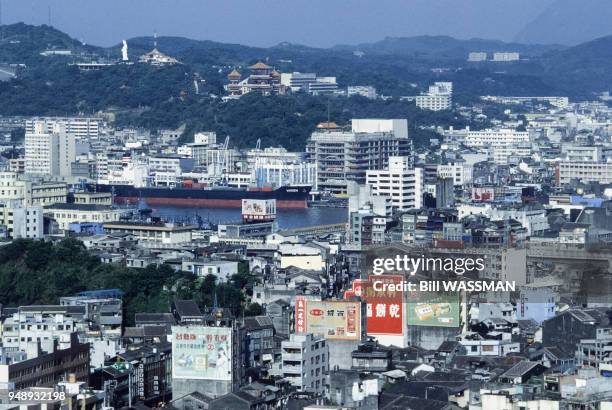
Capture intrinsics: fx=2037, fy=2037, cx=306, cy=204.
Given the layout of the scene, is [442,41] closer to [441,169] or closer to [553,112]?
[553,112]

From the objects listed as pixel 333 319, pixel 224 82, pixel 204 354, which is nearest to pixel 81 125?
pixel 224 82

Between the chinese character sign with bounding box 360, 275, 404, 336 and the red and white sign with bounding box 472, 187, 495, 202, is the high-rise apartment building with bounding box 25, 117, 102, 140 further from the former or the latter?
the chinese character sign with bounding box 360, 275, 404, 336

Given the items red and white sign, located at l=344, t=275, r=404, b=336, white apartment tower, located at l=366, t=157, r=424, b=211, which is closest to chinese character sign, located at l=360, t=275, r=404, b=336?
red and white sign, located at l=344, t=275, r=404, b=336

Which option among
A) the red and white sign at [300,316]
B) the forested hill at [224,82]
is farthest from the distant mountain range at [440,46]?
the red and white sign at [300,316]

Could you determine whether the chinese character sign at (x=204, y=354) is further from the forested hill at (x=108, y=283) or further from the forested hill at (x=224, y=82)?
the forested hill at (x=224, y=82)

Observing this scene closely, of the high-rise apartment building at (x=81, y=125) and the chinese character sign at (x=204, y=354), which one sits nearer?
the chinese character sign at (x=204, y=354)

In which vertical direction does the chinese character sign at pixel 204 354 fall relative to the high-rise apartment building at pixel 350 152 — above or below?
below
